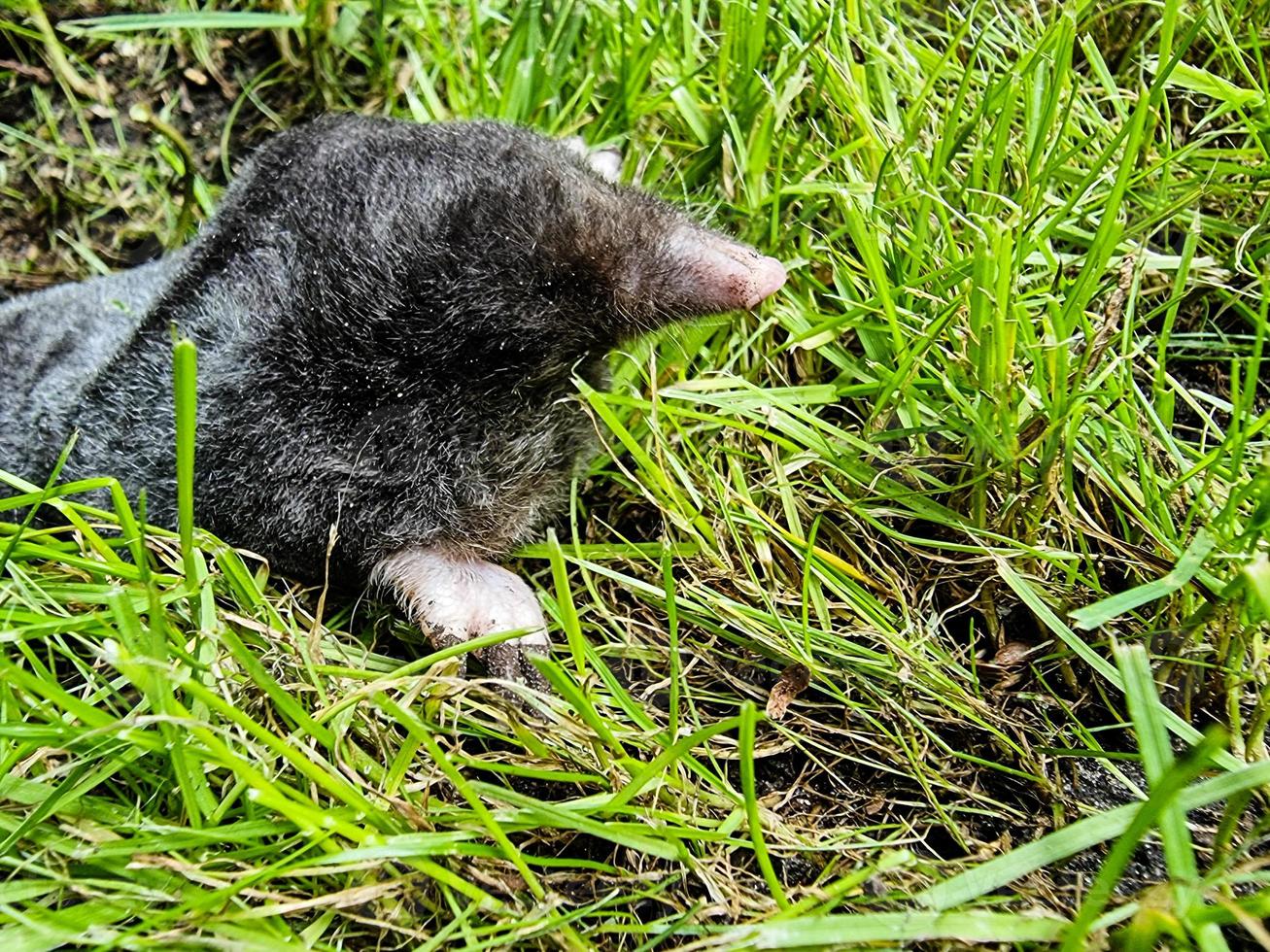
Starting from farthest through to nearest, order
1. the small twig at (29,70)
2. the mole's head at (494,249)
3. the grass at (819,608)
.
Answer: the small twig at (29,70)
the mole's head at (494,249)
the grass at (819,608)

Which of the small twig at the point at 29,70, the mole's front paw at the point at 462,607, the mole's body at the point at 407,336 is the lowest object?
the mole's front paw at the point at 462,607

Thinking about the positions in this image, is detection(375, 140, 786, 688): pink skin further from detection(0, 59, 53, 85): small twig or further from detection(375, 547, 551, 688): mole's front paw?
detection(0, 59, 53, 85): small twig

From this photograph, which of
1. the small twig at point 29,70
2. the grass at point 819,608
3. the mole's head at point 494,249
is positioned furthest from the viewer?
the small twig at point 29,70

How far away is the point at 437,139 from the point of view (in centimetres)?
131

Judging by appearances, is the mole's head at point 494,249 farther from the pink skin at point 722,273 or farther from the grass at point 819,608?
the grass at point 819,608

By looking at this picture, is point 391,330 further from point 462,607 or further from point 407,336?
point 462,607

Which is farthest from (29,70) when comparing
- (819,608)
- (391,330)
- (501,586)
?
(819,608)

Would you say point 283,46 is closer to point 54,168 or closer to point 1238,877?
point 54,168

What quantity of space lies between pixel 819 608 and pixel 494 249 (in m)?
0.64

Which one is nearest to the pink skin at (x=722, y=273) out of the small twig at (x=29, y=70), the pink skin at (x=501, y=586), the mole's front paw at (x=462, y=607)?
the pink skin at (x=501, y=586)

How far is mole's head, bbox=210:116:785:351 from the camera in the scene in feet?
3.98

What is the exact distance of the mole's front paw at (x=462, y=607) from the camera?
1281mm

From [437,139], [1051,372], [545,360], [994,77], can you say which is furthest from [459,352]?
[994,77]

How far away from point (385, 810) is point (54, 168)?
1.77 m
